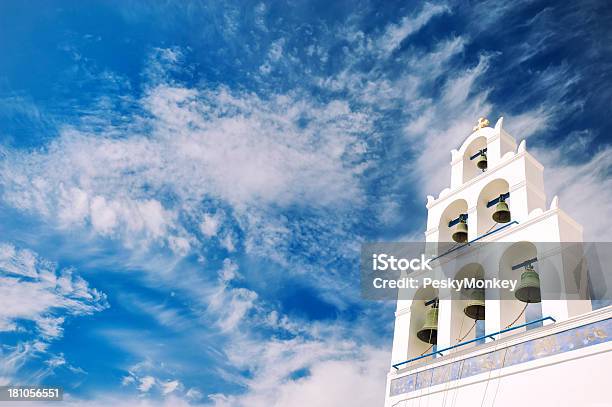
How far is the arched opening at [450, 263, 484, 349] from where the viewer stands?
11.0 metres

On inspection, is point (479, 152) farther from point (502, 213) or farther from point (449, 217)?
point (502, 213)

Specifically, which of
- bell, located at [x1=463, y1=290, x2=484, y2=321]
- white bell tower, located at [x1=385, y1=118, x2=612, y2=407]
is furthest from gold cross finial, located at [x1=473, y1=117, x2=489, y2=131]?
bell, located at [x1=463, y1=290, x2=484, y2=321]

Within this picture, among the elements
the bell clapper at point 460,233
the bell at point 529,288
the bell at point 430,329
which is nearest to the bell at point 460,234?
the bell clapper at point 460,233

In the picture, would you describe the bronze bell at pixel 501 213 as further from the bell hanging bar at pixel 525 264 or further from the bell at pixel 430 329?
the bell at pixel 430 329

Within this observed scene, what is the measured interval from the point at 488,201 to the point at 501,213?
1.90ft

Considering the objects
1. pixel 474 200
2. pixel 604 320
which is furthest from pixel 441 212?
pixel 604 320

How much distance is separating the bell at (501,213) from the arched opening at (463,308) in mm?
980

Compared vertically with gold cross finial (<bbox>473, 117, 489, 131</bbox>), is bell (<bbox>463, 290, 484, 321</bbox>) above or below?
below

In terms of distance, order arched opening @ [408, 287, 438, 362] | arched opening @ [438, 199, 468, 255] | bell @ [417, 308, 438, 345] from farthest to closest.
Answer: arched opening @ [438, 199, 468, 255] < arched opening @ [408, 287, 438, 362] < bell @ [417, 308, 438, 345]

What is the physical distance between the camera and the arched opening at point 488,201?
1172 cm

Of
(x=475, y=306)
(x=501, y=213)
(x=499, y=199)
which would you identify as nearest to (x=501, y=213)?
(x=501, y=213)

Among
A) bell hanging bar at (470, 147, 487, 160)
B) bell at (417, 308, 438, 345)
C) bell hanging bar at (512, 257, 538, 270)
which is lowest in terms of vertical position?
bell at (417, 308, 438, 345)

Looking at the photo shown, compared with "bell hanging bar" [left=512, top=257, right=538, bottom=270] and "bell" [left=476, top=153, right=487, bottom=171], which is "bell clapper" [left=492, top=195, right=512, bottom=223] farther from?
"bell" [left=476, top=153, right=487, bottom=171]

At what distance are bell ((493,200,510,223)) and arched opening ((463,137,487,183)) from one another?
1443 millimetres
